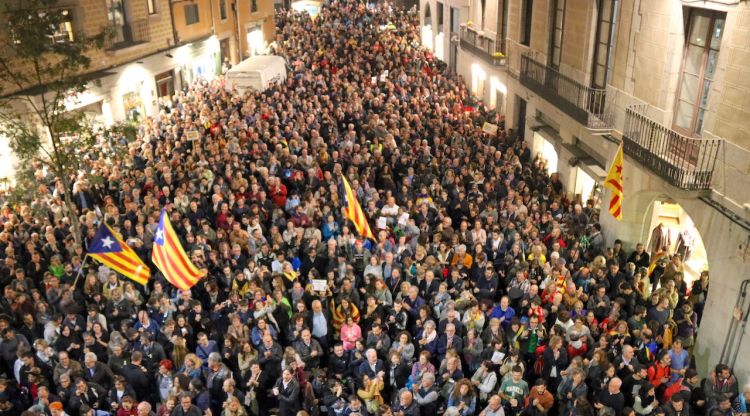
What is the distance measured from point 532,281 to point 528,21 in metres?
13.4

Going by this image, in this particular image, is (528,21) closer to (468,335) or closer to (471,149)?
(471,149)

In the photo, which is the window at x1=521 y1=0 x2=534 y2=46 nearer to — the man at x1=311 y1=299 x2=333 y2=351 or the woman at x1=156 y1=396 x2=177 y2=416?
the man at x1=311 y1=299 x2=333 y2=351

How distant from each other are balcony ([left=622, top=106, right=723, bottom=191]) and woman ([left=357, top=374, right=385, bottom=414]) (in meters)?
6.34

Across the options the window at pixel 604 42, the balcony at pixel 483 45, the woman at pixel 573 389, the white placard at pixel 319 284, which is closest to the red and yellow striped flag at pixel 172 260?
the white placard at pixel 319 284

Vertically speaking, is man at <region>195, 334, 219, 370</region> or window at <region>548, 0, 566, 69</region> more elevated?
window at <region>548, 0, 566, 69</region>

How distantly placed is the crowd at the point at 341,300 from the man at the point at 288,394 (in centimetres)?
3

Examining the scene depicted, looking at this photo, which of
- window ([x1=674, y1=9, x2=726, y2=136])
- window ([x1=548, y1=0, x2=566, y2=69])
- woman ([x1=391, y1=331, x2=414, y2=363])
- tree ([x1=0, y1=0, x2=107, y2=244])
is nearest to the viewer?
woman ([x1=391, y1=331, x2=414, y2=363])

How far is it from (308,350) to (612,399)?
4.57 meters

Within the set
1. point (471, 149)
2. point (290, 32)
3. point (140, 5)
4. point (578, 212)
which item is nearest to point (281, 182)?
point (471, 149)

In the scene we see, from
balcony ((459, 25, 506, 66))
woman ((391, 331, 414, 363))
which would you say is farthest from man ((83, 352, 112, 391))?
balcony ((459, 25, 506, 66))

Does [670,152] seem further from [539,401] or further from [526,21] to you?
[526,21]

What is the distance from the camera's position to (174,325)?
35.3 ft

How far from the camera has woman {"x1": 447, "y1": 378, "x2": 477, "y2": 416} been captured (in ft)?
30.0

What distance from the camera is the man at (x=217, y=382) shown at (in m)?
9.78
